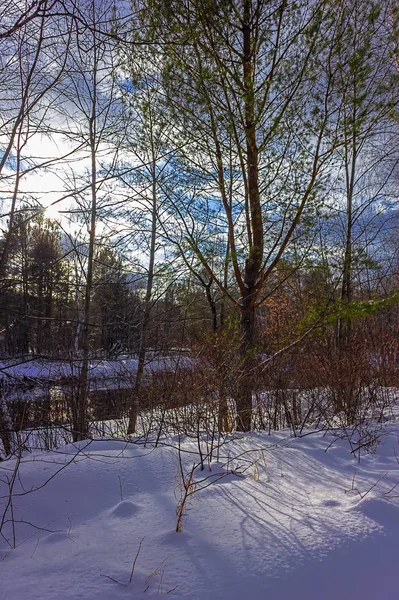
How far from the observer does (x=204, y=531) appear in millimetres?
2004

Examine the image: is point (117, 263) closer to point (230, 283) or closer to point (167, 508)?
point (230, 283)

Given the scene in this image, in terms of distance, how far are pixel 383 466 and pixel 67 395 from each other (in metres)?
5.04

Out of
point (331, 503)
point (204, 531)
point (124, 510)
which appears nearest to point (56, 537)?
point (124, 510)

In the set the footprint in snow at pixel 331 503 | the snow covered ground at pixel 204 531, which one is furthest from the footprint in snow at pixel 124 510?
the footprint in snow at pixel 331 503

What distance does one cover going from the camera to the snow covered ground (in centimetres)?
156

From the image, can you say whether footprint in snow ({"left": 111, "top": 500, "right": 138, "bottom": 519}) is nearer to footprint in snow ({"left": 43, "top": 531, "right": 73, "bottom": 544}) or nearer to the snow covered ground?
the snow covered ground

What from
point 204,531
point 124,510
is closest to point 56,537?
point 124,510

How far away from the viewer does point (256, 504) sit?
2322 millimetres

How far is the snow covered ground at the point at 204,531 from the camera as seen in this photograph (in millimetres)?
1563

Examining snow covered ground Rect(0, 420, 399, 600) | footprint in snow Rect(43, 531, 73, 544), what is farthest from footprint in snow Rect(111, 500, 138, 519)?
footprint in snow Rect(43, 531, 73, 544)

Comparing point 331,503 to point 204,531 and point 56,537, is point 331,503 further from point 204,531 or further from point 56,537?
point 56,537

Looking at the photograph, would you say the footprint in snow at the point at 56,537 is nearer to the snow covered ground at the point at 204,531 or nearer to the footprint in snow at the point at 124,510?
the snow covered ground at the point at 204,531

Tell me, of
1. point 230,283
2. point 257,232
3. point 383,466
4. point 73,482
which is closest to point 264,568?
point 73,482

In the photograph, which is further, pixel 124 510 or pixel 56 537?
pixel 124 510
